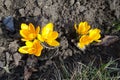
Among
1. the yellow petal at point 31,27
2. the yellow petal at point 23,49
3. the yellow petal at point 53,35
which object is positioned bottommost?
the yellow petal at point 23,49

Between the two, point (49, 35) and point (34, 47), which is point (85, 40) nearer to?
point (49, 35)

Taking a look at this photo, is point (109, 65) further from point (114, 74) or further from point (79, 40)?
point (79, 40)

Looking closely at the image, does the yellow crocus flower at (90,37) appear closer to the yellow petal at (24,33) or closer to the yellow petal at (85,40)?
the yellow petal at (85,40)

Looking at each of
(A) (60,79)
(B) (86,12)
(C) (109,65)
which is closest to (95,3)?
(B) (86,12)

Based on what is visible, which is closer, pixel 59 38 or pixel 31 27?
pixel 31 27

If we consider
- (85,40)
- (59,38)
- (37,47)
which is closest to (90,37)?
(85,40)

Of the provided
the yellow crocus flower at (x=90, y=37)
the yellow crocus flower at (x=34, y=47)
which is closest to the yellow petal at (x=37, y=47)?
the yellow crocus flower at (x=34, y=47)

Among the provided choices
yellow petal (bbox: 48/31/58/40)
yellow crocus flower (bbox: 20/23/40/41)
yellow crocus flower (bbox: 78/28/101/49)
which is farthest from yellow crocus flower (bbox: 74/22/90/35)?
yellow crocus flower (bbox: 20/23/40/41)
